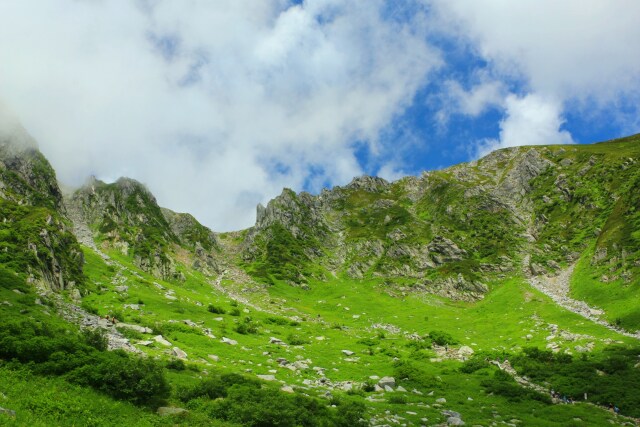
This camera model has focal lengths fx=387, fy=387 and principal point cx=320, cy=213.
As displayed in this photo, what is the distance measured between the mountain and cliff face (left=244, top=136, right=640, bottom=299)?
2.99 feet

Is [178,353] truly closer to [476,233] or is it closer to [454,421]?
[454,421]

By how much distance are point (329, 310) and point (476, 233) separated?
3231 inches

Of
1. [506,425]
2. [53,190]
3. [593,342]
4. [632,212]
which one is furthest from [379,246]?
[506,425]

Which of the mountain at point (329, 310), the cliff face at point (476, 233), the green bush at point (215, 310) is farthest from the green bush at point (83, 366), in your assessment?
the cliff face at point (476, 233)

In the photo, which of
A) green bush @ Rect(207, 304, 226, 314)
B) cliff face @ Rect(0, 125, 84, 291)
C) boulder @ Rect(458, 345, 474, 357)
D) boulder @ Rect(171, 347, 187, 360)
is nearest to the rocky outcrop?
cliff face @ Rect(0, 125, 84, 291)

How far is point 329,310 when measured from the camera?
101m

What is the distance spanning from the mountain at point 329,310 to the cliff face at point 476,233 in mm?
910

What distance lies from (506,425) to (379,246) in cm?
13401

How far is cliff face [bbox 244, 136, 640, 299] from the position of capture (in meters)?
117

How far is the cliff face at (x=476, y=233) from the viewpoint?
117 metres

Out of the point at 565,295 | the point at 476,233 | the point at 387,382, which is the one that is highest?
the point at 476,233

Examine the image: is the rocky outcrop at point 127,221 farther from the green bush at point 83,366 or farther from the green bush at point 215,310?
the green bush at point 83,366

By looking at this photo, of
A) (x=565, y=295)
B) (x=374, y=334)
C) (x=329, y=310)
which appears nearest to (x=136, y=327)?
(x=374, y=334)

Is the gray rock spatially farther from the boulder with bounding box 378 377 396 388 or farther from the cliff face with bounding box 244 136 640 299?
the cliff face with bounding box 244 136 640 299
